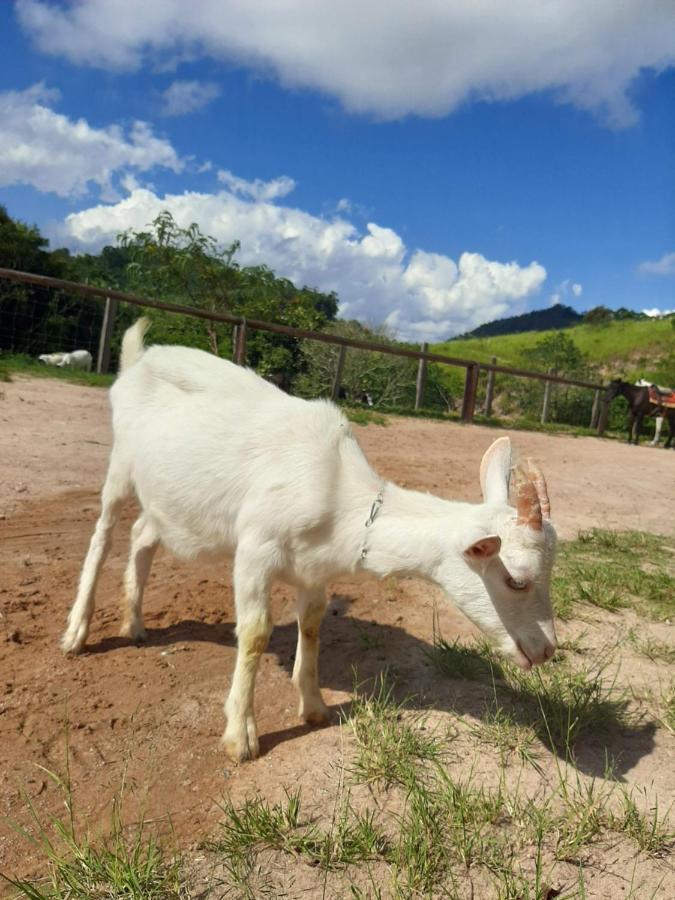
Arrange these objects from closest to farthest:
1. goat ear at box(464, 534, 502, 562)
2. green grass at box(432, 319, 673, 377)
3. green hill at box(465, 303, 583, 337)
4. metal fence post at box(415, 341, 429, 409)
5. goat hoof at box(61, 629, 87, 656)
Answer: goat ear at box(464, 534, 502, 562)
goat hoof at box(61, 629, 87, 656)
metal fence post at box(415, 341, 429, 409)
green grass at box(432, 319, 673, 377)
green hill at box(465, 303, 583, 337)

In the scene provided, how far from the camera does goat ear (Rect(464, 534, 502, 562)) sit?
7.95 feet

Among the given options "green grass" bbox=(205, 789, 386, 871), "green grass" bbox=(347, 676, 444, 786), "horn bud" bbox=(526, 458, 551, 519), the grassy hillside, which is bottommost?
"green grass" bbox=(205, 789, 386, 871)

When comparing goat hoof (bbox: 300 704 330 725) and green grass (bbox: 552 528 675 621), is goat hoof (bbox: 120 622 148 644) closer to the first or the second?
goat hoof (bbox: 300 704 330 725)

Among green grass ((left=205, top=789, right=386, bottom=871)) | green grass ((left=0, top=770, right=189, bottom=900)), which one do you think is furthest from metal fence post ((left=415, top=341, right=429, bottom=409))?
green grass ((left=0, top=770, right=189, bottom=900))

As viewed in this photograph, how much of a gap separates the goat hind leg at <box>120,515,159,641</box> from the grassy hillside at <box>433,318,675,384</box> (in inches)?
1065

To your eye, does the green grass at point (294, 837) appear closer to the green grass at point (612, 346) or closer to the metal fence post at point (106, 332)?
the metal fence post at point (106, 332)

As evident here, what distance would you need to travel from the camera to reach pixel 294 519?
9.15 feet

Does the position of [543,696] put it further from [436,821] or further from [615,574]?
[615,574]

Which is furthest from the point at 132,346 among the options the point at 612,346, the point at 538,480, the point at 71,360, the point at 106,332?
the point at 612,346

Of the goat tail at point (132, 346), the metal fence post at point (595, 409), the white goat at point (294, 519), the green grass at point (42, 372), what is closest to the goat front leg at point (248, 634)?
the white goat at point (294, 519)

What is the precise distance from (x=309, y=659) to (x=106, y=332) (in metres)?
10.1

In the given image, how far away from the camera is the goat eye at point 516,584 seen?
8.36 feet

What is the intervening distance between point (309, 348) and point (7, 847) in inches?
518

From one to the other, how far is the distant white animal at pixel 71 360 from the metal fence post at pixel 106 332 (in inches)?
28.1
